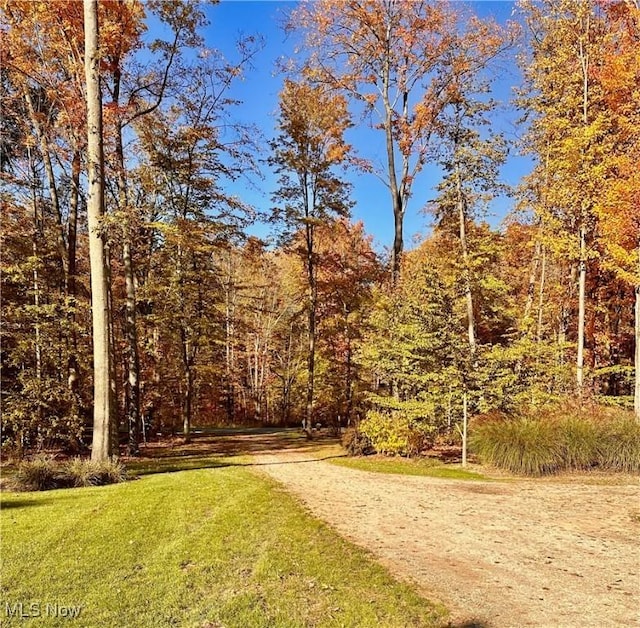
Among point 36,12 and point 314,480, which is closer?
point 314,480

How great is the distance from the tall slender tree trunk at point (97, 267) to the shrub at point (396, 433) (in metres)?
5.53

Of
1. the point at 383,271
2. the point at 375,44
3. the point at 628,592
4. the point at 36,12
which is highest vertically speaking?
the point at 375,44

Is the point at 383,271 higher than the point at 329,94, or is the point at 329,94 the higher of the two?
the point at 329,94

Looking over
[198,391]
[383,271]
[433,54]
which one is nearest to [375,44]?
[433,54]

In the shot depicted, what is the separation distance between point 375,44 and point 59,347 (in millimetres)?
12179

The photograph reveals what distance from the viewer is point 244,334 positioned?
83.1ft

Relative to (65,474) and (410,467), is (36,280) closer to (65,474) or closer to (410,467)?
(65,474)

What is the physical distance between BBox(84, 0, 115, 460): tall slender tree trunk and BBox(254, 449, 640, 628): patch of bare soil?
121 inches

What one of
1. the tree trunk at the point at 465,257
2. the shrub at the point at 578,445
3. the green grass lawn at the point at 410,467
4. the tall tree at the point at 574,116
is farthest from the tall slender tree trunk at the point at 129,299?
the tall tree at the point at 574,116

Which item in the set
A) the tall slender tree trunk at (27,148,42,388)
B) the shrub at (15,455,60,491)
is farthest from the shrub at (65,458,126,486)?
the tall slender tree trunk at (27,148,42,388)

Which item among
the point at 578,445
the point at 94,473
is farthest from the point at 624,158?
the point at 94,473

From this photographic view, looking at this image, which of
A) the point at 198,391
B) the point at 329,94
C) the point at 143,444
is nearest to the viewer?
the point at 143,444

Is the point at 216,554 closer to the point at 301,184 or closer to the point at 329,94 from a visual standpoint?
the point at 301,184
